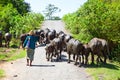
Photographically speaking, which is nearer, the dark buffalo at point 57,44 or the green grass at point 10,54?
the dark buffalo at point 57,44

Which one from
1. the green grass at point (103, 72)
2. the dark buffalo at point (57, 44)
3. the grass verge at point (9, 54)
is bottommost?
the green grass at point (103, 72)

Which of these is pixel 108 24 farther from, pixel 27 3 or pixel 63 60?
pixel 27 3

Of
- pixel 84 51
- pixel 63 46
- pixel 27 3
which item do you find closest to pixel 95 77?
pixel 84 51

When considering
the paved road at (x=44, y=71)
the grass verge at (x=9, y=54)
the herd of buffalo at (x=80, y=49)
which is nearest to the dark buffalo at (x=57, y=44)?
the herd of buffalo at (x=80, y=49)

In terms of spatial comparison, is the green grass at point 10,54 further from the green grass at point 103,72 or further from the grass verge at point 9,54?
the green grass at point 103,72

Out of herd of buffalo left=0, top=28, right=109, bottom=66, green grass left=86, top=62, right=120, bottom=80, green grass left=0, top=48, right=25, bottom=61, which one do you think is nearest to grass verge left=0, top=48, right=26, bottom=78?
green grass left=0, top=48, right=25, bottom=61

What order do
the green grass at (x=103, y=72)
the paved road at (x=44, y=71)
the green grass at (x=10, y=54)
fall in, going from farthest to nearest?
the green grass at (x=10, y=54) < the paved road at (x=44, y=71) < the green grass at (x=103, y=72)

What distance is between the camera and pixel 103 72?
1620cm

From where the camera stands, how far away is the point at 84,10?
2620cm

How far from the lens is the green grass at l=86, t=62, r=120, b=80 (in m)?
15.2

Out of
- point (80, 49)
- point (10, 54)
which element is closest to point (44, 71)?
point (80, 49)

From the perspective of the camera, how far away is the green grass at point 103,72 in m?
15.2

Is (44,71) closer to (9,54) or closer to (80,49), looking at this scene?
(80,49)

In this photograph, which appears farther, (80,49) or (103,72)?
(80,49)
